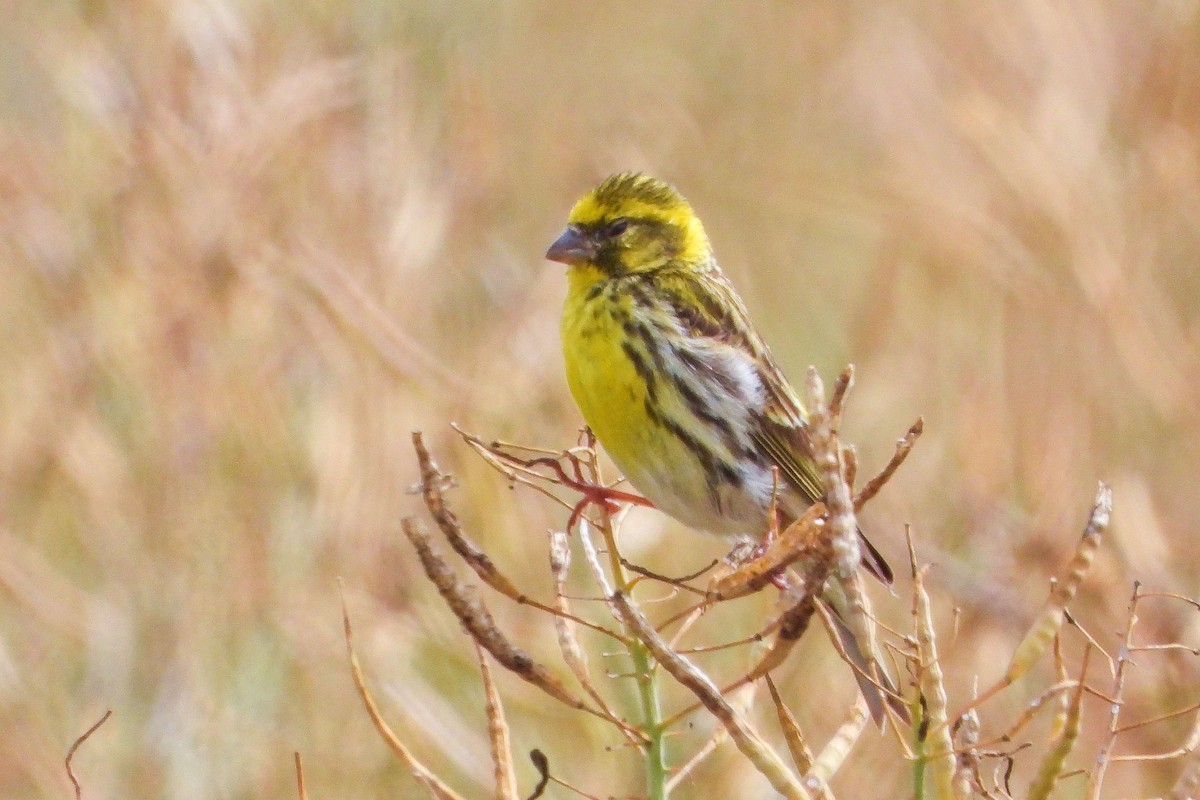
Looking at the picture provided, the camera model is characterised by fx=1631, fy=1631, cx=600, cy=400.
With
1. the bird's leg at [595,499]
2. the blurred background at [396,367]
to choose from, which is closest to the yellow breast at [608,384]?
the bird's leg at [595,499]

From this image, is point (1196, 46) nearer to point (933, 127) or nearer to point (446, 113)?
point (933, 127)

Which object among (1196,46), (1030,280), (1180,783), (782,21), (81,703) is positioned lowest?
(1180,783)

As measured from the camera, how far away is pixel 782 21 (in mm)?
5824

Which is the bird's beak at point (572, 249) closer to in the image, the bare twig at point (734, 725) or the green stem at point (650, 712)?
the green stem at point (650, 712)

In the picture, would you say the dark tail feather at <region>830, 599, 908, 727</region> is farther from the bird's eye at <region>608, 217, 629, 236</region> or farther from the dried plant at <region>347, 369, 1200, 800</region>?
the bird's eye at <region>608, 217, 629, 236</region>

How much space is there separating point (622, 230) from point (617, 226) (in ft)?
0.05

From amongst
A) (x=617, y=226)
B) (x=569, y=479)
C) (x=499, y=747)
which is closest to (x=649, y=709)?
(x=499, y=747)

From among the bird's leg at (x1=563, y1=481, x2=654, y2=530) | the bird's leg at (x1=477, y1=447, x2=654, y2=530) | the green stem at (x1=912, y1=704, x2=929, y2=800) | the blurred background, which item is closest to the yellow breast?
the bird's leg at (x1=563, y1=481, x2=654, y2=530)

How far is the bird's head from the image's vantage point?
137 inches

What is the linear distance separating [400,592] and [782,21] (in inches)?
110

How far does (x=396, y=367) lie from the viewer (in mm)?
4066

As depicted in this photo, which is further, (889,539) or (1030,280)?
(1030,280)

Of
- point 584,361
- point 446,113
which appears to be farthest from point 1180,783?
point 446,113

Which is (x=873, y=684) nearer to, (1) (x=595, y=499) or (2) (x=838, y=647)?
(2) (x=838, y=647)
